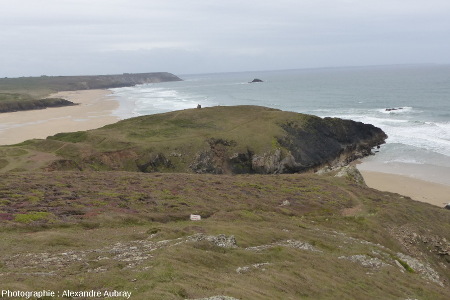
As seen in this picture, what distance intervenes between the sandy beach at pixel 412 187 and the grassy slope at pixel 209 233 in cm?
1059

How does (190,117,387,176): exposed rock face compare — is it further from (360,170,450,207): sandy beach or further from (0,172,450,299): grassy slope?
(0,172,450,299): grassy slope

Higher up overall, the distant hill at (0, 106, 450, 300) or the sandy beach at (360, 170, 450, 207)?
the distant hill at (0, 106, 450, 300)

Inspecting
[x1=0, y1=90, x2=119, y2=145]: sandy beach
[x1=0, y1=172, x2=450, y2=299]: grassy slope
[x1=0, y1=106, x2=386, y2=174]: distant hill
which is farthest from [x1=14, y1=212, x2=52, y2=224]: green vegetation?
[x1=0, y1=90, x2=119, y2=145]: sandy beach

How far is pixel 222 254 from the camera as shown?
82.7 feet

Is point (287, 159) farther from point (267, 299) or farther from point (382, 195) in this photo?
point (267, 299)

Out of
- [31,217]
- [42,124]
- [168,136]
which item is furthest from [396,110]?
[31,217]

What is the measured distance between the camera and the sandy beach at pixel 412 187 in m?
59.2

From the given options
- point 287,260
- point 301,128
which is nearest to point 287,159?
point 301,128

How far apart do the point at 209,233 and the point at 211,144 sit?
4661 cm

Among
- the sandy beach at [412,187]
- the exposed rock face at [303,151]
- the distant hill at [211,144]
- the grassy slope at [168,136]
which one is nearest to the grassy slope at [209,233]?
the sandy beach at [412,187]

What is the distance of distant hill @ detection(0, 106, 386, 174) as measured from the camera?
67.9 meters

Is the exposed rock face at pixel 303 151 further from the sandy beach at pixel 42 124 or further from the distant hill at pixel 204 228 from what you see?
the sandy beach at pixel 42 124

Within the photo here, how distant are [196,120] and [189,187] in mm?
46334

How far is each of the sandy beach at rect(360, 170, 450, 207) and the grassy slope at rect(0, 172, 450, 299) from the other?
1059 cm
